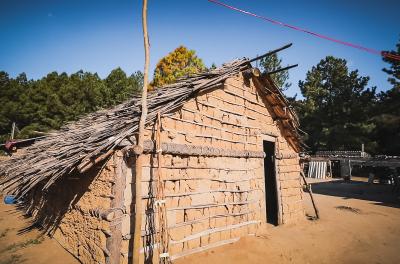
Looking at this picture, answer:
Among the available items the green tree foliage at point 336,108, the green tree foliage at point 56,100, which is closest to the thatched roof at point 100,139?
the green tree foliage at point 56,100

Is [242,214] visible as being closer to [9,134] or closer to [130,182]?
[130,182]

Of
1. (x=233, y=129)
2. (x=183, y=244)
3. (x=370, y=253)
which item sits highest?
(x=233, y=129)

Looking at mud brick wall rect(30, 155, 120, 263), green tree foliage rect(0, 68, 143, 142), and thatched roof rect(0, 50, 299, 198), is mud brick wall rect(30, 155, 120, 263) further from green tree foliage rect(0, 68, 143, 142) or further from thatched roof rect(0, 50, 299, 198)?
green tree foliage rect(0, 68, 143, 142)

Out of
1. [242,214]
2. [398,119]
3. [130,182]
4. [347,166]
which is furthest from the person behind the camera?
[347,166]

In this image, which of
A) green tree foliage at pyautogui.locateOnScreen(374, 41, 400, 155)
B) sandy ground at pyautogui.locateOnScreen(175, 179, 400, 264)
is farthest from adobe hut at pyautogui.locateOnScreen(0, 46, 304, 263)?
green tree foliage at pyautogui.locateOnScreen(374, 41, 400, 155)

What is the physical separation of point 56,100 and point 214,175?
25.2m

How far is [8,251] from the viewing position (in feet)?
18.0

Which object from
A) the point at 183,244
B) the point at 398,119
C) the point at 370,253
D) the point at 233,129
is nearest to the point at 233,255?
the point at 183,244

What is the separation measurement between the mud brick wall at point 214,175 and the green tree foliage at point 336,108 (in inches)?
955

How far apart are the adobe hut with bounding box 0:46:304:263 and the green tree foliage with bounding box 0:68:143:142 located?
18975 mm

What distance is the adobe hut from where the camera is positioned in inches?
165

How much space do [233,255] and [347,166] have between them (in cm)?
2363

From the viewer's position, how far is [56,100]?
25.0 m

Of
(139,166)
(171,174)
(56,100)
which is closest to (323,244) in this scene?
(171,174)
